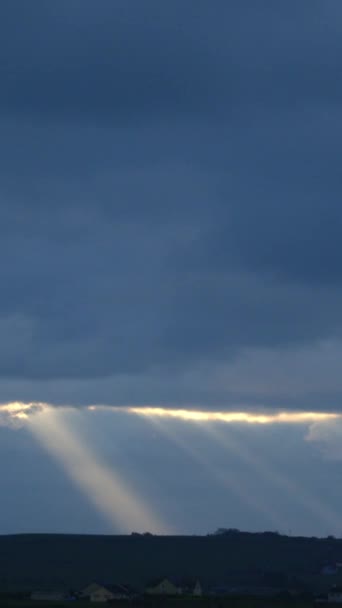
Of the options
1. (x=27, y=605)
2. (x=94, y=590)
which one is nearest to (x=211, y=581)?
(x=94, y=590)

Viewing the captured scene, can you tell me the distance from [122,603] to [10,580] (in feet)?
246

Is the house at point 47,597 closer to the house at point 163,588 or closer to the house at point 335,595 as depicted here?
the house at point 163,588

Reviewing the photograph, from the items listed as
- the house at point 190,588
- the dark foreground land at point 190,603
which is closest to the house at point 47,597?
the dark foreground land at point 190,603

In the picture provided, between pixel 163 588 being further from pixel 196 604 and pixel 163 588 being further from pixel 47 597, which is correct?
pixel 196 604

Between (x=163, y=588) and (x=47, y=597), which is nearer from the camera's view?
(x=47, y=597)

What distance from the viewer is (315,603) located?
115375mm

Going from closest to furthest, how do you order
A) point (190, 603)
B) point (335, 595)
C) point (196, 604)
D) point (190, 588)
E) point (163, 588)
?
point (196, 604) → point (190, 603) → point (335, 595) → point (163, 588) → point (190, 588)

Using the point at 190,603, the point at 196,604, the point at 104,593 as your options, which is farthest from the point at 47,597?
the point at 196,604

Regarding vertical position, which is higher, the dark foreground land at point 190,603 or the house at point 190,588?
the house at point 190,588

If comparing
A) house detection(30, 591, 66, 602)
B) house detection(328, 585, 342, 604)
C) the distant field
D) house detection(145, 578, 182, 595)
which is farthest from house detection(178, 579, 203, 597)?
the distant field

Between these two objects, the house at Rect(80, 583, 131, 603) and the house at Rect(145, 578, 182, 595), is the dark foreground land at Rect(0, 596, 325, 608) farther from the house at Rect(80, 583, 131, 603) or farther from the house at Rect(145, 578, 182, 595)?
the house at Rect(145, 578, 182, 595)

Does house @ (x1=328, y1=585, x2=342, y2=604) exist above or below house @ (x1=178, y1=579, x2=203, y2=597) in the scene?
below

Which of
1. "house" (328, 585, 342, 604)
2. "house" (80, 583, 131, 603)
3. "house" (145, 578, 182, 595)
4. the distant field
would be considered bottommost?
the distant field

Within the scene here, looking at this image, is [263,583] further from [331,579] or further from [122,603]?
[122,603]
